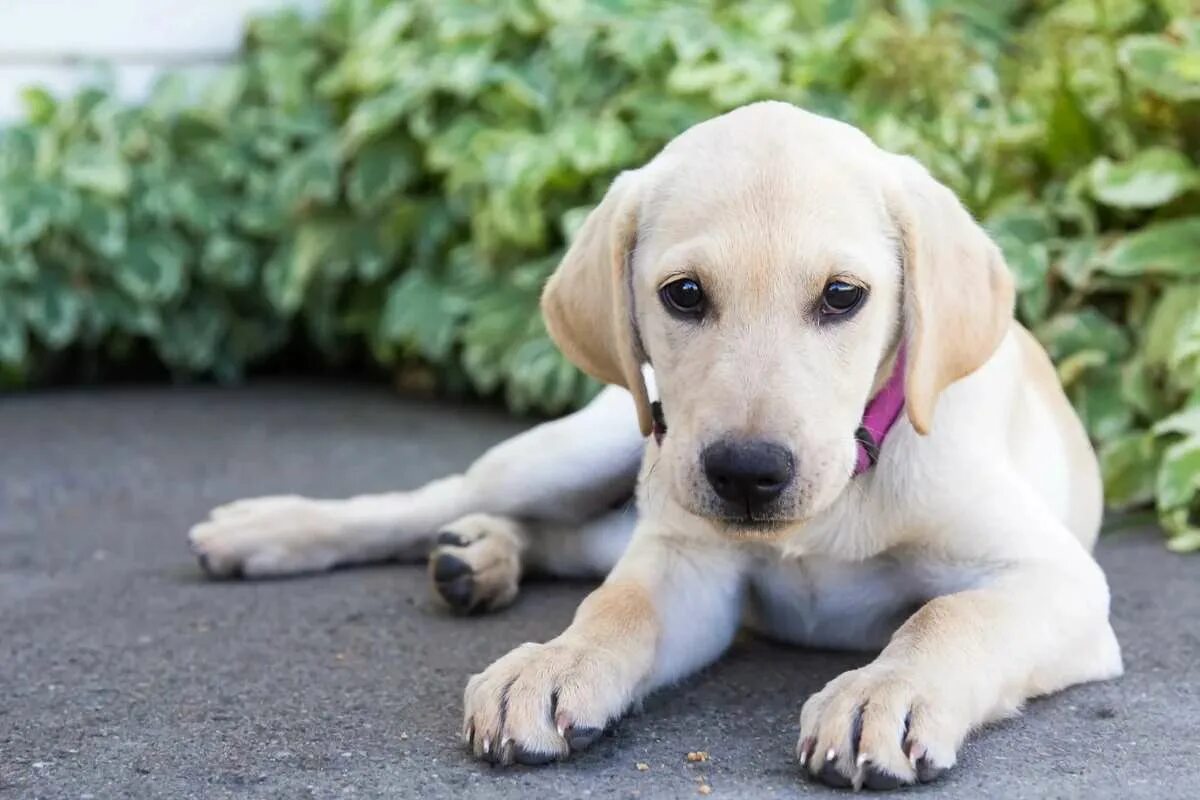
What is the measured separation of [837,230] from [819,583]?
0.85 meters

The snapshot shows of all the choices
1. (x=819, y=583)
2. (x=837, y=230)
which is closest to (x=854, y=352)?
(x=837, y=230)

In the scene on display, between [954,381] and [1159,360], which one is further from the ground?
[954,381]

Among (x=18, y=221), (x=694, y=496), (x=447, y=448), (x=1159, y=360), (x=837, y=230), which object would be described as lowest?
(x=447, y=448)

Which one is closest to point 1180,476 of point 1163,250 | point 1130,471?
point 1130,471

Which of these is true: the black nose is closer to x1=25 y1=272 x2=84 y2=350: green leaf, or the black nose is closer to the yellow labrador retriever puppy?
the yellow labrador retriever puppy

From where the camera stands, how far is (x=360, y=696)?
11.0 ft

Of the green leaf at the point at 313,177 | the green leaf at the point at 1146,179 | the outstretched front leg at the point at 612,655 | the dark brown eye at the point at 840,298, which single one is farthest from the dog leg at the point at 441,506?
the green leaf at the point at 313,177

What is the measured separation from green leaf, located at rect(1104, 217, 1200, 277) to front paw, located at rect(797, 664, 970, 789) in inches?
125

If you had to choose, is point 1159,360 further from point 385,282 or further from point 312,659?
point 385,282

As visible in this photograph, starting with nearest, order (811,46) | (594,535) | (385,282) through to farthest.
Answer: (594,535) < (811,46) < (385,282)

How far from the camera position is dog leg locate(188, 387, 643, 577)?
4.36 metres

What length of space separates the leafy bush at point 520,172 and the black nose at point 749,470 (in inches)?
97.7

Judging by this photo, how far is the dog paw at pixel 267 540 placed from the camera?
452cm

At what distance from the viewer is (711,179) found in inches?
120
